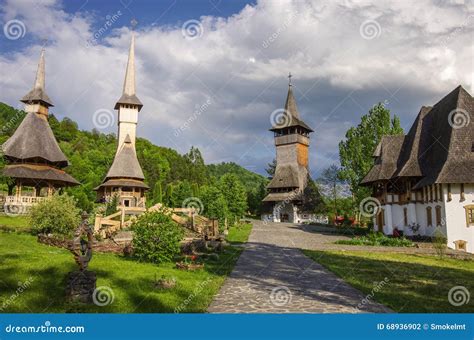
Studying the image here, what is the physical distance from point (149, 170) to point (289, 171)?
2380 cm

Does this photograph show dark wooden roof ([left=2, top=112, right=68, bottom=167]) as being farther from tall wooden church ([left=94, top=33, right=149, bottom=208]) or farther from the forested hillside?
tall wooden church ([left=94, top=33, right=149, bottom=208])

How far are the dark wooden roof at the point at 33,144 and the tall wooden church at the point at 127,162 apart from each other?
6827mm

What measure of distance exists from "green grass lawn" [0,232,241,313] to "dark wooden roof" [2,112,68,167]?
62.0 ft

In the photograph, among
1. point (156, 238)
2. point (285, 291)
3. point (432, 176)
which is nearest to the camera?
point (285, 291)

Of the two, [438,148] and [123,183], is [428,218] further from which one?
[123,183]

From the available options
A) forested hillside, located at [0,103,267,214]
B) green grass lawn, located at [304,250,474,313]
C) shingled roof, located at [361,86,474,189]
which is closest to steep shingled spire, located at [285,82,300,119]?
forested hillside, located at [0,103,267,214]

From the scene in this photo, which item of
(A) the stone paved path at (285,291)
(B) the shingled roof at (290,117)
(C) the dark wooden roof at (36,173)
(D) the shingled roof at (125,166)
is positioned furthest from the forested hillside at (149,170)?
(A) the stone paved path at (285,291)

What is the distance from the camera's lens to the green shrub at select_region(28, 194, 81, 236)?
16562 mm

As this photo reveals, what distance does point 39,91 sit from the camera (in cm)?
3531

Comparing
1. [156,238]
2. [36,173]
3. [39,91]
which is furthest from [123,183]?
[156,238]

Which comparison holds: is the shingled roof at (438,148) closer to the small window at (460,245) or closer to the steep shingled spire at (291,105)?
the small window at (460,245)

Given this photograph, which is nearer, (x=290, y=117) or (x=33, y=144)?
(x=33, y=144)

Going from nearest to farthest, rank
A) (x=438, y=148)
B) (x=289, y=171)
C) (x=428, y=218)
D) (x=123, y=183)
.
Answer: (x=428, y=218)
(x=438, y=148)
(x=123, y=183)
(x=289, y=171)

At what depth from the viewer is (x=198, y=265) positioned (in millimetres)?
12352
